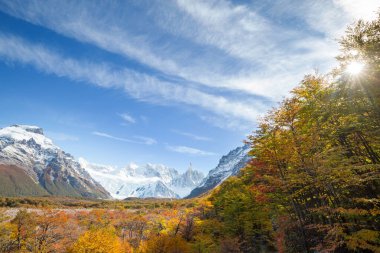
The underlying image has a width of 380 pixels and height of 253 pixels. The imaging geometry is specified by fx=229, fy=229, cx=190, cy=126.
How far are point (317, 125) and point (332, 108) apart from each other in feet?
5.95

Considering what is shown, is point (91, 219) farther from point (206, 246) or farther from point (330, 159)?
point (330, 159)

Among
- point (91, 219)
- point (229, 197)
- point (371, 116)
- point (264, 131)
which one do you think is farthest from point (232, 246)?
point (91, 219)

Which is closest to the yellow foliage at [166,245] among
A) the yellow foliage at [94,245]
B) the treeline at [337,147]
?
the yellow foliage at [94,245]

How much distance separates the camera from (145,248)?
41.2 meters

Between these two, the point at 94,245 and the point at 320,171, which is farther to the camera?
the point at 94,245

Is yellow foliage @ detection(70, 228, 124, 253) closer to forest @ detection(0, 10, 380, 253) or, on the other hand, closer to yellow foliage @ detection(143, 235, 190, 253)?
forest @ detection(0, 10, 380, 253)

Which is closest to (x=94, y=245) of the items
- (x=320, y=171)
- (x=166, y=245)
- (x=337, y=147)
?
(x=166, y=245)

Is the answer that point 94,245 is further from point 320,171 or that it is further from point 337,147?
point 337,147

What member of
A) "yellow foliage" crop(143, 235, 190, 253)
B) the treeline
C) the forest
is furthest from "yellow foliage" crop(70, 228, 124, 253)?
the treeline

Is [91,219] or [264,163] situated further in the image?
[91,219]

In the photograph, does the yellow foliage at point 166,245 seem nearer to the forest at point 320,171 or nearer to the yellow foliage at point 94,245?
the forest at point 320,171

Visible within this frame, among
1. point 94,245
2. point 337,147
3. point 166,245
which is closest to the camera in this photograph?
point 337,147

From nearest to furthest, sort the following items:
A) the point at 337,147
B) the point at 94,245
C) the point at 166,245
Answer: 1. the point at 337,147
2. the point at 94,245
3. the point at 166,245

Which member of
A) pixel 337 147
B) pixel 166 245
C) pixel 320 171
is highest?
pixel 337 147
